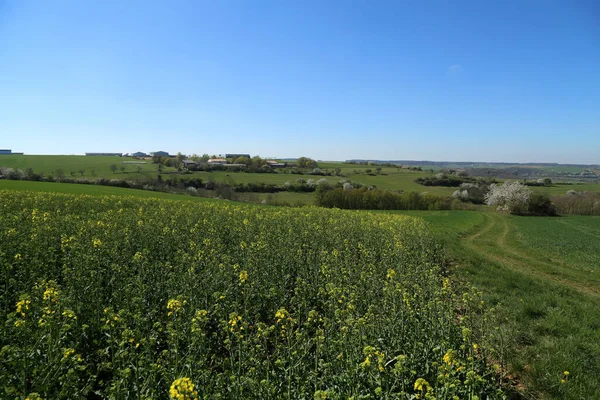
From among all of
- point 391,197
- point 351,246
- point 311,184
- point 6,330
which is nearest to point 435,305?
point 351,246

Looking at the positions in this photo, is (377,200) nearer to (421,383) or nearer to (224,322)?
(224,322)

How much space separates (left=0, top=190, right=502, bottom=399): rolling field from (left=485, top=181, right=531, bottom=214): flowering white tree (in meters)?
58.4

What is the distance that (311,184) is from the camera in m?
74.2

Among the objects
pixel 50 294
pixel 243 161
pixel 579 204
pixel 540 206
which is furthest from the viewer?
pixel 243 161

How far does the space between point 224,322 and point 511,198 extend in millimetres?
→ 71239

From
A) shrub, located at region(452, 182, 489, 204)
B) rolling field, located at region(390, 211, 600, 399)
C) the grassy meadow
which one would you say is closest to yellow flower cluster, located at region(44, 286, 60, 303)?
the grassy meadow

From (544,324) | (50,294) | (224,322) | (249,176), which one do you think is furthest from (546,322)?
(249,176)

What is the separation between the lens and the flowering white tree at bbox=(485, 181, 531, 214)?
5953 centimetres

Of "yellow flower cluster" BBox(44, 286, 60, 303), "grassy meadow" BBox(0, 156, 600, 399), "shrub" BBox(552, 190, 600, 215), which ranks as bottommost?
"shrub" BBox(552, 190, 600, 215)

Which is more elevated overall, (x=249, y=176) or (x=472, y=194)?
(x=249, y=176)

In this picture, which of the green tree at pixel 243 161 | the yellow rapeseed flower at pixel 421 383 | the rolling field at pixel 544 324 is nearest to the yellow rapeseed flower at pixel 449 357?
the yellow rapeseed flower at pixel 421 383

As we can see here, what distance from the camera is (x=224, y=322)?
451 centimetres

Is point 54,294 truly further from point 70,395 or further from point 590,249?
point 590,249

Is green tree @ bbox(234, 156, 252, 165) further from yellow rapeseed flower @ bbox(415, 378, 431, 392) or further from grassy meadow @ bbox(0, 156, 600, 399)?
yellow rapeseed flower @ bbox(415, 378, 431, 392)
